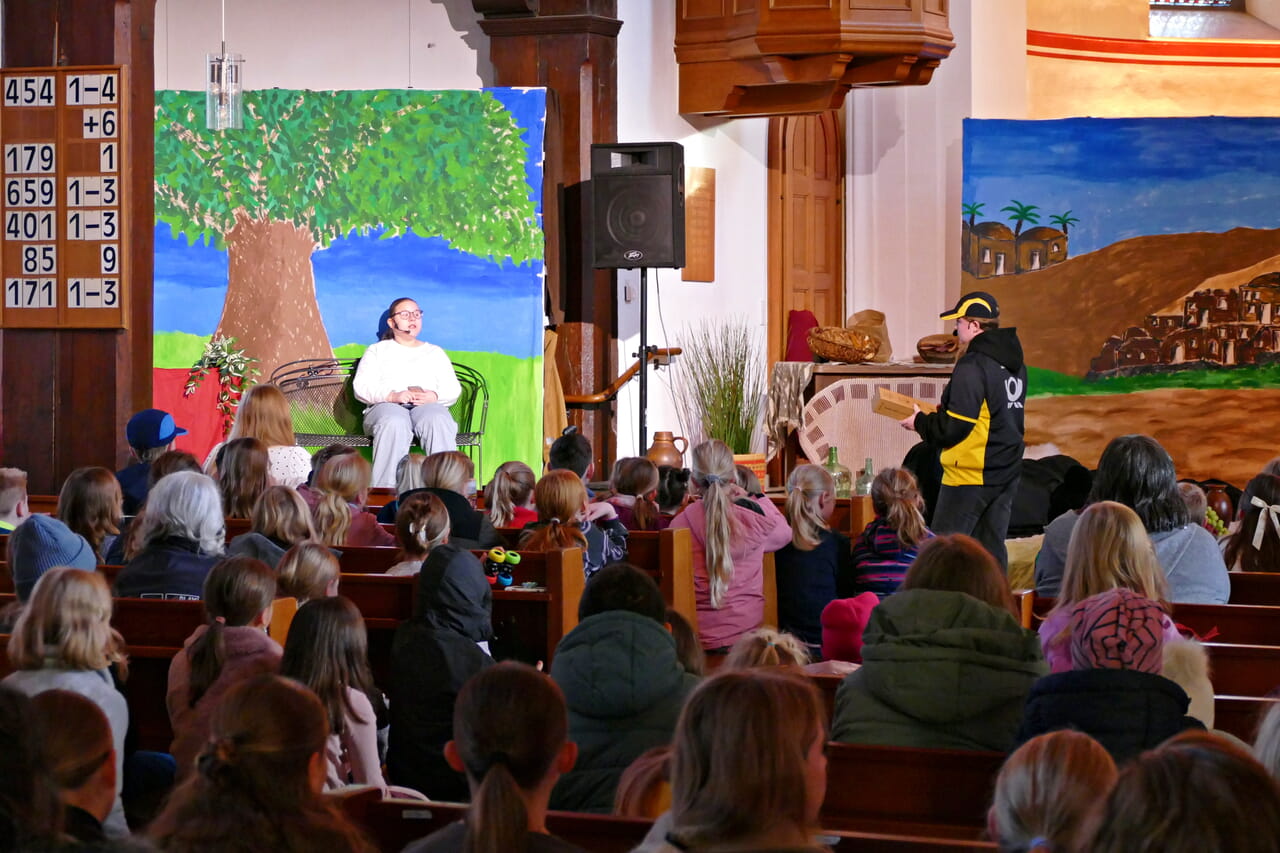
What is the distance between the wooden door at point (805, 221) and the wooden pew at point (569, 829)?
29.7 ft

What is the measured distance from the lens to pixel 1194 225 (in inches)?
426

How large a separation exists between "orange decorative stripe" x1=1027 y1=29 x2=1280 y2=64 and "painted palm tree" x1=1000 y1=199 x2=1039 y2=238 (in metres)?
2.52

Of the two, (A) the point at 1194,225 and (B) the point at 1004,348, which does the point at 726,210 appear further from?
(B) the point at 1004,348

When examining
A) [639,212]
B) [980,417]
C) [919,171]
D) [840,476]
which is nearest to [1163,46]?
[919,171]

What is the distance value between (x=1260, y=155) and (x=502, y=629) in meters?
8.14

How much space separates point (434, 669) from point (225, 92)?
5.44 metres

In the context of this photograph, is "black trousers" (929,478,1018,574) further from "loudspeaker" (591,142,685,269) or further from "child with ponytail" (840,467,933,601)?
"loudspeaker" (591,142,685,269)

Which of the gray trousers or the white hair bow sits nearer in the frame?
the white hair bow

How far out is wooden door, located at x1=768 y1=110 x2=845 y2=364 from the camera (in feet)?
37.1

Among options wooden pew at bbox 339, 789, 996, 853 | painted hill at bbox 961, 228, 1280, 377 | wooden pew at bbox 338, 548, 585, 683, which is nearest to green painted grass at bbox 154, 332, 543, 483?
painted hill at bbox 961, 228, 1280, 377

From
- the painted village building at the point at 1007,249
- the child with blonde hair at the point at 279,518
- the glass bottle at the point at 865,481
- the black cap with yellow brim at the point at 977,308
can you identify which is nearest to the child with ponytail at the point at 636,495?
the black cap with yellow brim at the point at 977,308

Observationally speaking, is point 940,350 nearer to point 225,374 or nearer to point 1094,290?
point 1094,290

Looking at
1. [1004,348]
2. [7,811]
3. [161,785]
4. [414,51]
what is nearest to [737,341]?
[414,51]

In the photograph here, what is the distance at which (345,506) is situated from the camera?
17.0 ft
